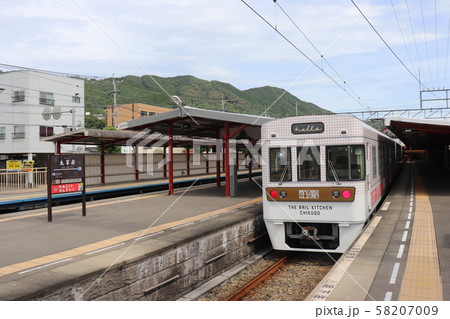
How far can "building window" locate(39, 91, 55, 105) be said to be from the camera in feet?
121

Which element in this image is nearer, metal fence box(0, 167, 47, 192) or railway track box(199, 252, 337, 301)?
railway track box(199, 252, 337, 301)

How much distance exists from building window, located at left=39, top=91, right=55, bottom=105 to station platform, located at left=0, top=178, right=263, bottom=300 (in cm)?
2742

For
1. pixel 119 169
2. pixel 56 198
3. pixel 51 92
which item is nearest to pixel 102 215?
pixel 56 198

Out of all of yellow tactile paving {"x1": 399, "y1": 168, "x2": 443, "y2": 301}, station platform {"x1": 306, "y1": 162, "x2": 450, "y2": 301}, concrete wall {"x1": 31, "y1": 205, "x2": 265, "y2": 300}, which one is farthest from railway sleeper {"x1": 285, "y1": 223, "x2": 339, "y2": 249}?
yellow tactile paving {"x1": 399, "y1": 168, "x2": 443, "y2": 301}

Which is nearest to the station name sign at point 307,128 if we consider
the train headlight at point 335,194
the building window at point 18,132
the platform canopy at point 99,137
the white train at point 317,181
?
the white train at point 317,181

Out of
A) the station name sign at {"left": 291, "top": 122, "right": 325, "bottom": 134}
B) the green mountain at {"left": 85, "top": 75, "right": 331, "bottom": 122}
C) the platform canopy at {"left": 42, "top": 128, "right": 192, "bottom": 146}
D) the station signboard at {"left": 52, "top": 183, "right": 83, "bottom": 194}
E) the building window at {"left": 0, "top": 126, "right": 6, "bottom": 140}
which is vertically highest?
the green mountain at {"left": 85, "top": 75, "right": 331, "bottom": 122}

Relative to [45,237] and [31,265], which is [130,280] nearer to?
[31,265]

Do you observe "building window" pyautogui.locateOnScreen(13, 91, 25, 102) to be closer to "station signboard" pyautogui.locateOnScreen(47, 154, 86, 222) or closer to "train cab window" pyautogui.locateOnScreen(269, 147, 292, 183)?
"station signboard" pyautogui.locateOnScreen(47, 154, 86, 222)

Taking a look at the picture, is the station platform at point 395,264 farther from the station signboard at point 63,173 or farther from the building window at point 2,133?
the building window at point 2,133

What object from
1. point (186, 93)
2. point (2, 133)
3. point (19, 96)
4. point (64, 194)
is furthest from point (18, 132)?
point (186, 93)

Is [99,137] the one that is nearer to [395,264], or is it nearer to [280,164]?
[280,164]

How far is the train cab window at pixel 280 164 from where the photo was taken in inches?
385

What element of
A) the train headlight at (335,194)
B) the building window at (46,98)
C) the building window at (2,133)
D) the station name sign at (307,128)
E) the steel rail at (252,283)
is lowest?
the steel rail at (252,283)

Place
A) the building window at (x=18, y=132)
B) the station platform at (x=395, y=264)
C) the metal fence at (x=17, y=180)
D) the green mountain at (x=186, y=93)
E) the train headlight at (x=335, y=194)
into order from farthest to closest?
the green mountain at (x=186, y=93)
the building window at (x=18, y=132)
the metal fence at (x=17, y=180)
the train headlight at (x=335, y=194)
the station platform at (x=395, y=264)
